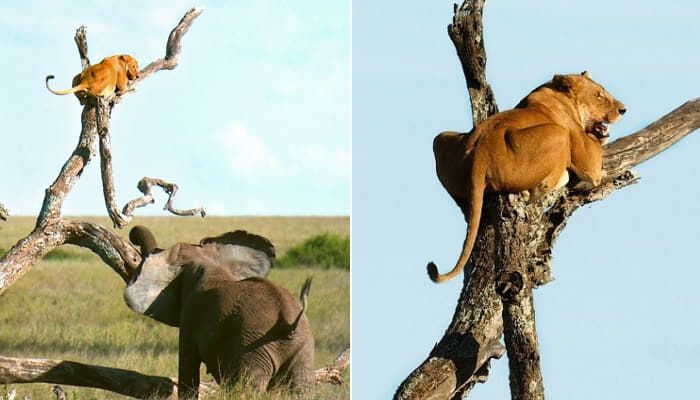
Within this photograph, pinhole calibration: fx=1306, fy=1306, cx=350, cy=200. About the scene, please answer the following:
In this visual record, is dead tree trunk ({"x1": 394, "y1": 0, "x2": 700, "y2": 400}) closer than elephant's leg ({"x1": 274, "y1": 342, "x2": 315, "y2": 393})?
Yes

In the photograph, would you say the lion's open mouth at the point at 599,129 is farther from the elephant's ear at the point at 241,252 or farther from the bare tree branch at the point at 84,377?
the bare tree branch at the point at 84,377

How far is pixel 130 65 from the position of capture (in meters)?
13.5

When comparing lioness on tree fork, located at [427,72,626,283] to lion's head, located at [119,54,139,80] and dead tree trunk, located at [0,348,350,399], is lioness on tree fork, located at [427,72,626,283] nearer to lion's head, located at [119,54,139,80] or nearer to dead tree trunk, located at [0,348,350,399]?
dead tree trunk, located at [0,348,350,399]

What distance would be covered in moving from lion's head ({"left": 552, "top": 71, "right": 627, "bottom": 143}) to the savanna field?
3.05m

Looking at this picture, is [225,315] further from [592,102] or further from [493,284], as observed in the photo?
[592,102]

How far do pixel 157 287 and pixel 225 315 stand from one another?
837 mm

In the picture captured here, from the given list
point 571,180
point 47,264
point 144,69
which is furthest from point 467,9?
point 47,264

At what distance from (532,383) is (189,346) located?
3.49 m

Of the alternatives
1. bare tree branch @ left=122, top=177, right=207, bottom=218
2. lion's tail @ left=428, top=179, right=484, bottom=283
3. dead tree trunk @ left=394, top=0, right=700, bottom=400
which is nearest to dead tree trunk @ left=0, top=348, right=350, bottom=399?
bare tree branch @ left=122, top=177, right=207, bottom=218

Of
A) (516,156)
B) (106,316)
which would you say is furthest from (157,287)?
(106,316)

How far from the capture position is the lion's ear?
9023 millimetres

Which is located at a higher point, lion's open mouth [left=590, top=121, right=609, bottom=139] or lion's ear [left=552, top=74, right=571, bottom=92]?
lion's ear [left=552, top=74, right=571, bottom=92]

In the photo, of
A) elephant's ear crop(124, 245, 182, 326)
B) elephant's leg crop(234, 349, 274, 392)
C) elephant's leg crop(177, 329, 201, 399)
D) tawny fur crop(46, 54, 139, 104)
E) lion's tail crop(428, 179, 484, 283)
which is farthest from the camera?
tawny fur crop(46, 54, 139, 104)

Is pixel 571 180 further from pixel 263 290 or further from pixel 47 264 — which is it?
pixel 47 264
